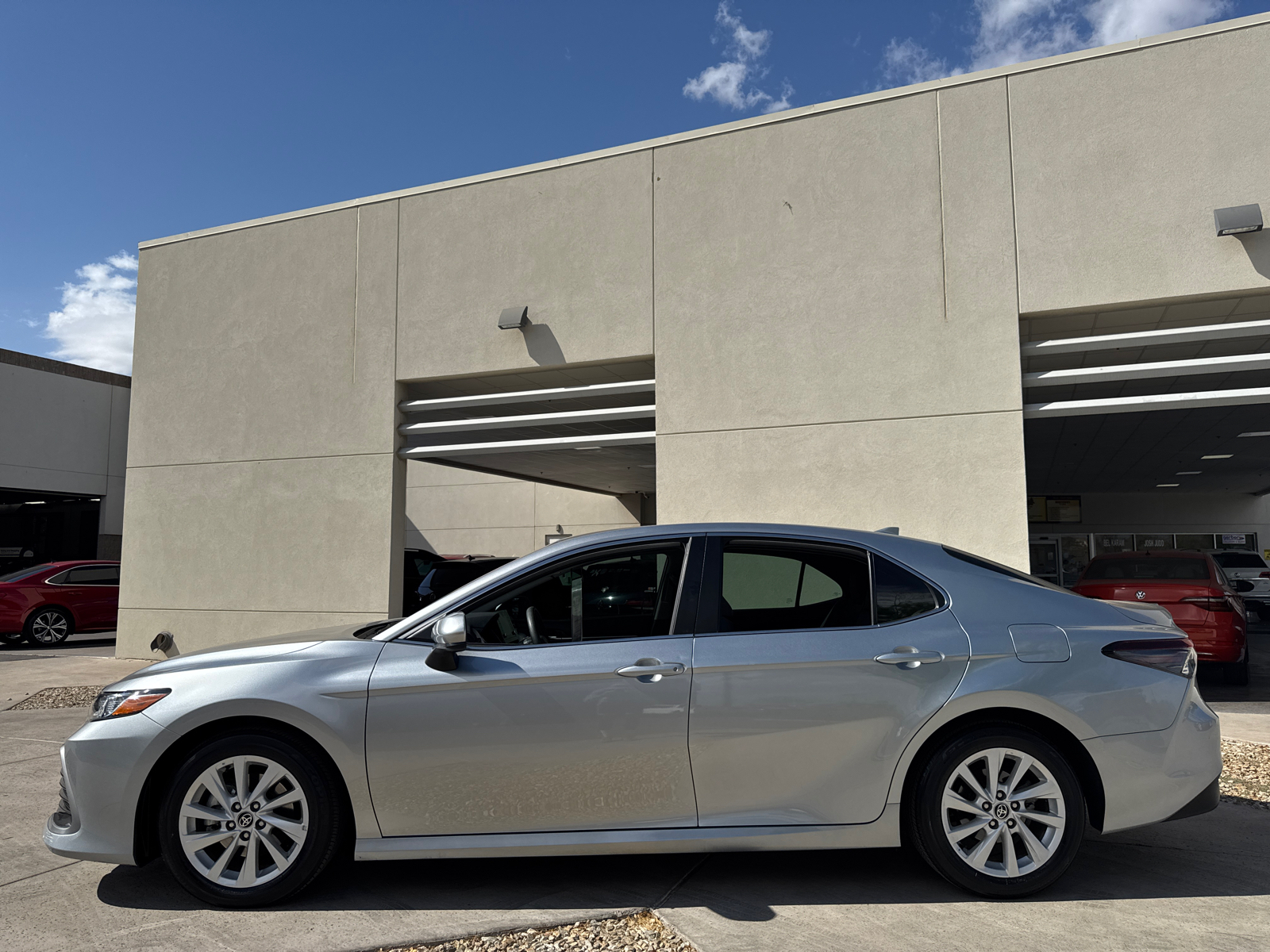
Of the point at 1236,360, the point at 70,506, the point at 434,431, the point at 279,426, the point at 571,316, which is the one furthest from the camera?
the point at 70,506

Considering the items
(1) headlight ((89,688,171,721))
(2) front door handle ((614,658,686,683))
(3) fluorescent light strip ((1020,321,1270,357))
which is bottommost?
(1) headlight ((89,688,171,721))

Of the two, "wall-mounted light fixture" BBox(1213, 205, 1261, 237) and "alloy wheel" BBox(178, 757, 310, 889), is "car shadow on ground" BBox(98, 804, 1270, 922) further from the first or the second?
"wall-mounted light fixture" BBox(1213, 205, 1261, 237)

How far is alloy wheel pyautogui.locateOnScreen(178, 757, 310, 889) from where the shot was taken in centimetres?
358

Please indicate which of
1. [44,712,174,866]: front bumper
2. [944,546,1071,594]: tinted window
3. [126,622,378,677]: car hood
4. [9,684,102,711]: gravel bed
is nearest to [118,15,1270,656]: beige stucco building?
[9,684,102,711]: gravel bed

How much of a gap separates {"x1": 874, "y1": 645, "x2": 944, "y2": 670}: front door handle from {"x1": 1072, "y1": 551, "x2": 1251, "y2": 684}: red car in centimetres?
608

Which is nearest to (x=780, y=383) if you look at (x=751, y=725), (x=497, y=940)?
(x=751, y=725)

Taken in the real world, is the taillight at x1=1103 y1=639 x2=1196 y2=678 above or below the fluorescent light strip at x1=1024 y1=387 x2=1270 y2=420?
below

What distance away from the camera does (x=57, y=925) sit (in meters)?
3.49

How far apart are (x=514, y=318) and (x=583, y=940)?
785 cm

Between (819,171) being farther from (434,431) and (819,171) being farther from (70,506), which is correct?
(70,506)

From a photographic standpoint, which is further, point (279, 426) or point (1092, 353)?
point (279, 426)

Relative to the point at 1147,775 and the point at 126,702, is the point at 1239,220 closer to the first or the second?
the point at 1147,775

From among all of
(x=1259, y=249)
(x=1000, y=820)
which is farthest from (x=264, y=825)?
(x=1259, y=249)

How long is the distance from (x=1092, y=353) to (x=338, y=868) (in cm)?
874
